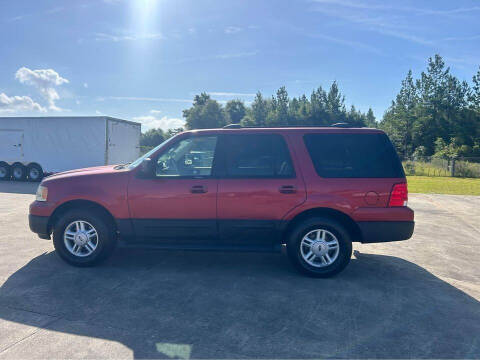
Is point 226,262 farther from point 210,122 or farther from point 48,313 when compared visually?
point 210,122

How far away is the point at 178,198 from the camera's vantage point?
4621mm

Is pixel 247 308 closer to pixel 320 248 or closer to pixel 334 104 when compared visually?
pixel 320 248

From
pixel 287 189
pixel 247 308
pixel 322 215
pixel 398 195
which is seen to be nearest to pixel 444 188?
pixel 398 195

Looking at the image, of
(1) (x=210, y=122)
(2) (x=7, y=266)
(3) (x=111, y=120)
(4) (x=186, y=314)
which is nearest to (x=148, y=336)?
(4) (x=186, y=314)

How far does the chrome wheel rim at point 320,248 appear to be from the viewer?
458cm

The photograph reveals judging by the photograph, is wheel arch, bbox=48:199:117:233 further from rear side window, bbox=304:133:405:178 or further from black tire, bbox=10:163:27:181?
black tire, bbox=10:163:27:181

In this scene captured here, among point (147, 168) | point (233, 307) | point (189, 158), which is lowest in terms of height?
point (233, 307)

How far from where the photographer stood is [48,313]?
11.6 feet

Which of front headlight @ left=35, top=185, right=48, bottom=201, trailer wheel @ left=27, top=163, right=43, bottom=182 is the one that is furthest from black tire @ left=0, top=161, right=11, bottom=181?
front headlight @ left=35, top=185, right=48, bottom=201

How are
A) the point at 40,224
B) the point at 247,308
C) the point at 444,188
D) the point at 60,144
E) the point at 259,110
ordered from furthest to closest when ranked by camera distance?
the point at 259,110 < the point at 444,188 < the point at 60,144 < the point at 40,224 < the point at 247,308

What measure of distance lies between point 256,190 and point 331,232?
1.14 metres

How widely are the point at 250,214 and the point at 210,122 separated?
7983cm

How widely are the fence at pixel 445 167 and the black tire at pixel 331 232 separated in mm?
25461

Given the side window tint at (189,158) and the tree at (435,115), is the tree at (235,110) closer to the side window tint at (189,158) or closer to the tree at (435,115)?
the tree at (435,115)
